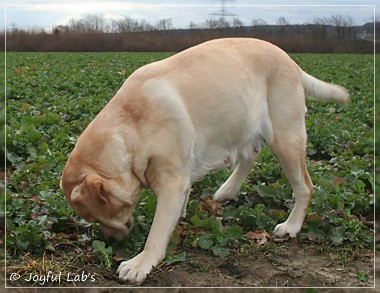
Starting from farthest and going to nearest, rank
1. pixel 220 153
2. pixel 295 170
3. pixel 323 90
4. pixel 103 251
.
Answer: pixel 323 90, pixel 295 170, pixel 220 153, pixel 103 251

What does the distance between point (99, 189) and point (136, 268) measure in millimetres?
→ 537

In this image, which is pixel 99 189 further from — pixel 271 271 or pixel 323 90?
pixel 323 90

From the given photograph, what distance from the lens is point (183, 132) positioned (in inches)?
144

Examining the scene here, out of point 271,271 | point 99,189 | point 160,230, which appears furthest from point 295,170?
point 99,189

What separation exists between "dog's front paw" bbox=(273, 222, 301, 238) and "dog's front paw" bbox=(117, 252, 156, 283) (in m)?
1.08

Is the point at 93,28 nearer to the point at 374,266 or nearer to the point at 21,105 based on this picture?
the point at 374,266

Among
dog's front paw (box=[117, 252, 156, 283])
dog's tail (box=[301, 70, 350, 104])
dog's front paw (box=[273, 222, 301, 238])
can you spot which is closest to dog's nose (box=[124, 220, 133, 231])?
dog's front paw (box=[117, 252, 156, 283])

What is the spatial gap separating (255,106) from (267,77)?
256mm

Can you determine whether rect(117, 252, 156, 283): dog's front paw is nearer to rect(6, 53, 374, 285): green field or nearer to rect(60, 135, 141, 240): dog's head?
rect(6, 53, 374, 285): green field

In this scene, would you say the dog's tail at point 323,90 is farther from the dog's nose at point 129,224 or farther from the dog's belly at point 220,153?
the dog's nose at point 129,224

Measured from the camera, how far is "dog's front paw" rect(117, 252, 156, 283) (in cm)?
341

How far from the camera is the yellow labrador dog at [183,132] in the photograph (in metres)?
3.44

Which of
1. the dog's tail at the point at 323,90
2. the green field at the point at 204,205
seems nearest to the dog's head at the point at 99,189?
the green field at the point at 204,205

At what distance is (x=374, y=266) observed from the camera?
367cm
